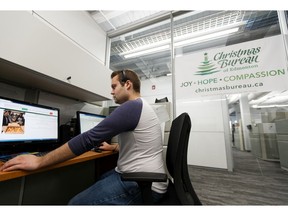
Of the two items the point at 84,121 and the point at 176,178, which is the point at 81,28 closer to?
the point at 84,121

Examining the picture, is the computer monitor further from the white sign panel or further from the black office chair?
the white sign panel

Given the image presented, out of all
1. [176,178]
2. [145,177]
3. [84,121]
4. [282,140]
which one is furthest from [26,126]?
[282,140]

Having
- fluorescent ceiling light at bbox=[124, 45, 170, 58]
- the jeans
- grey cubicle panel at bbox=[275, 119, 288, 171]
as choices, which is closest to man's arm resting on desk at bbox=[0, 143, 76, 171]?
the jeans

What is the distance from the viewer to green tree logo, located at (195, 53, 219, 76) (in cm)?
168

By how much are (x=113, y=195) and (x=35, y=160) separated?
1.30ft

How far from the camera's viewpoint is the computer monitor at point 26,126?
940 mm

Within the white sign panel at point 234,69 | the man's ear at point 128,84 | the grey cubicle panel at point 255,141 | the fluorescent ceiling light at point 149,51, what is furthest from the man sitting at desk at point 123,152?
the fluorescent ceiling light at point 149,51

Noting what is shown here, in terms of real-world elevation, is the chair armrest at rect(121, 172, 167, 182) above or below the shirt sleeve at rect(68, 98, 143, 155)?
below

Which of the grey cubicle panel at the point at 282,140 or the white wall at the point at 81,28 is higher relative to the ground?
the white wall at the point at 81,28

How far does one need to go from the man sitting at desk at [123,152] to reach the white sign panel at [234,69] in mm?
1080

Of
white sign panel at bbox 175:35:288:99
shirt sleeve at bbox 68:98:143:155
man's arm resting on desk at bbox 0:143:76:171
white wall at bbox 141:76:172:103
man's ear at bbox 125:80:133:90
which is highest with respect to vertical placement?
white wall at bbox 141:76:172:103

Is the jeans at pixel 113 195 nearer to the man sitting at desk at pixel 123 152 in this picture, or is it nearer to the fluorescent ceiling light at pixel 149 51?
the man sitting at desk at pixel 123 152

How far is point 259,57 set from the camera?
5.00 feet
